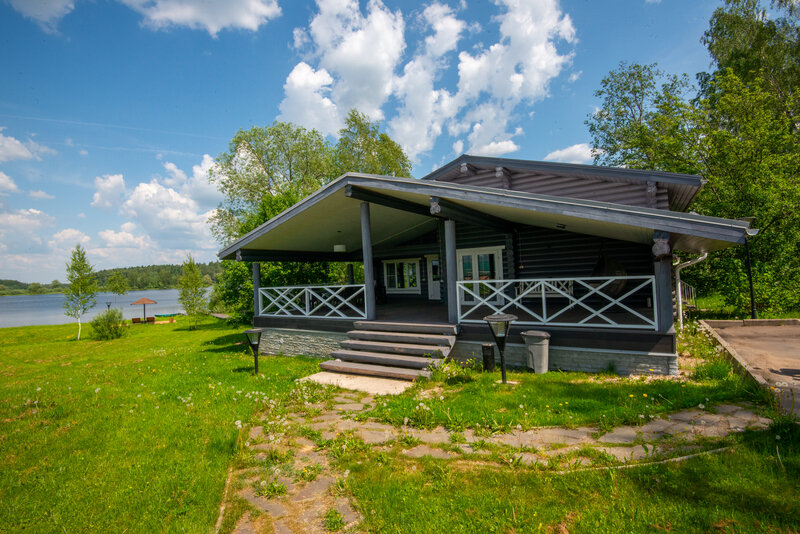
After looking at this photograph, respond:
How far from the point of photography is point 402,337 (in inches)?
296

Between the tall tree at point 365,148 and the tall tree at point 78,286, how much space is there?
57.9 ft

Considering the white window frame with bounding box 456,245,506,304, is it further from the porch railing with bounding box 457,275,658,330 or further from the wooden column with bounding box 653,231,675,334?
the wooden column with bounding box 653,231,675,334

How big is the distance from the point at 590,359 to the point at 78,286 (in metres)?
28.0

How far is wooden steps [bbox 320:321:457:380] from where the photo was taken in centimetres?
665

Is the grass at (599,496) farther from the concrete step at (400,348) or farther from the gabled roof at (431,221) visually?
the concrete step at (400,348)

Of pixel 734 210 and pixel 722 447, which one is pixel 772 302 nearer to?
pixel 734 210

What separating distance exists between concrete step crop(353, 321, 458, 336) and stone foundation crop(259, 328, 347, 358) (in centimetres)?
101

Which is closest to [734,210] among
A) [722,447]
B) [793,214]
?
[793,214]

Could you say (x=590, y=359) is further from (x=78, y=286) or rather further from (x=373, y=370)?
(x=78, y=286)

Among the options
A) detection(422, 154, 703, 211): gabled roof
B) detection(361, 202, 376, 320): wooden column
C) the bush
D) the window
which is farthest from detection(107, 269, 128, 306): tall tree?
detection(422, 154, 703, 211): gabled roof

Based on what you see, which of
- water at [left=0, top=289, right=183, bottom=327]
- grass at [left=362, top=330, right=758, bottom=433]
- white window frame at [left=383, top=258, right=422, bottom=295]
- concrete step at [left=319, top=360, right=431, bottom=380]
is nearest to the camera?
grass at [left=362, top=330, right=758, bottom=433]

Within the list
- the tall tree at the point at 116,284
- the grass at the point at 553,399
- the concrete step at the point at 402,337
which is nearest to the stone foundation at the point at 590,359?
the grass at the point at 553,399

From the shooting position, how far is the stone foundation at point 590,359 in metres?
5.91

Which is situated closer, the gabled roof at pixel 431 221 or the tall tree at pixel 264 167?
the gabled roof at pixel 431 221
